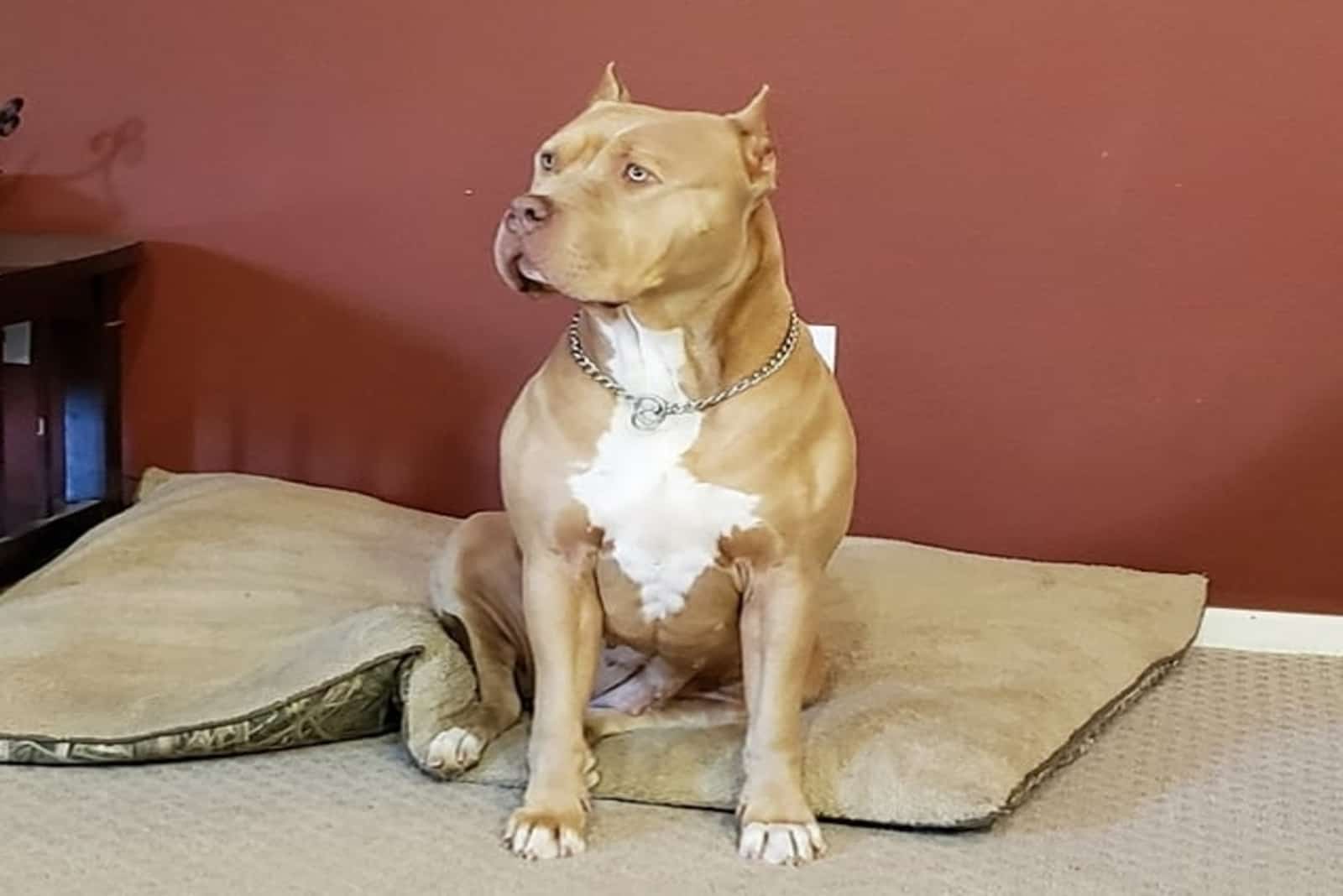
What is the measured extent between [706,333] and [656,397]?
0.25 feet

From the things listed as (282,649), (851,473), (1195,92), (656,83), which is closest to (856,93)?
(656,83)

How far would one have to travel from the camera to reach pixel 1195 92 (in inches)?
99.3

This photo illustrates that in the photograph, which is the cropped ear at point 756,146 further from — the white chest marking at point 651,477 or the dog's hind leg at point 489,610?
the dog's hind leg at point 489,610

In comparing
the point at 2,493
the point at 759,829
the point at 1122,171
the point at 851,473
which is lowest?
the point at 2,493

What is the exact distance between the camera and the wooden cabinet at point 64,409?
8.75 ft

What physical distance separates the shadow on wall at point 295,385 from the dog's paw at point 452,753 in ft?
2.88

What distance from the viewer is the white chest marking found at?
1.83 m

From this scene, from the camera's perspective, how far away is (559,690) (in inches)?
73.3

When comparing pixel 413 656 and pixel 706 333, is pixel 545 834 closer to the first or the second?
pixel 413 656

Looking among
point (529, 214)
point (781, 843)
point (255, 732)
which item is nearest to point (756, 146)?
point (529, 214)

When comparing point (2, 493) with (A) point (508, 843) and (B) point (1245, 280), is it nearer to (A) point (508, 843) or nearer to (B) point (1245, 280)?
(A) point (508, 843)

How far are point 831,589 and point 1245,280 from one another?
68cm

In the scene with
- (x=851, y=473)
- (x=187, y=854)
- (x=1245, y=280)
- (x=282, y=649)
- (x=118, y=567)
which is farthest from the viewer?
(x=1245, y=280)

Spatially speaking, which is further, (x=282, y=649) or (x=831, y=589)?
(x=831, y=589)
